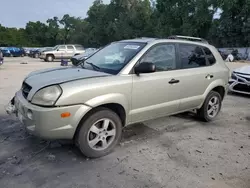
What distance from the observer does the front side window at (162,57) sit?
13.0ft

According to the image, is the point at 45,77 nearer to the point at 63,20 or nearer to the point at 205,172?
the point at 205,172

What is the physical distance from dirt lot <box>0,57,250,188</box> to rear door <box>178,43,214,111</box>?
0.56 meters

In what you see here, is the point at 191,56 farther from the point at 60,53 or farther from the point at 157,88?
the point at 60,53

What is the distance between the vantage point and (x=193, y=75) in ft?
14.6

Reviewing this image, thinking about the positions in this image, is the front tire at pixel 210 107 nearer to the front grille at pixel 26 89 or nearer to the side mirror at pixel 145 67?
the side mirror at pixel 145 67

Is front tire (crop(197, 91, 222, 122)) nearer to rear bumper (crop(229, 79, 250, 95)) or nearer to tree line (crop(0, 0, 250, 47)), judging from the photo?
rear bumper (crop(229, 79, 250, 95))

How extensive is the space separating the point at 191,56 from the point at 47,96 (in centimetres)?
278

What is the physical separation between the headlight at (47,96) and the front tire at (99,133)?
20.2 inches

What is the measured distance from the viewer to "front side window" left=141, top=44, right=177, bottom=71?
3950 millimetres

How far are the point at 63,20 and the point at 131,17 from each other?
129 feet

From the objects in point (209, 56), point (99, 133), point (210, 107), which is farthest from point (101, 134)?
point (209, 56)

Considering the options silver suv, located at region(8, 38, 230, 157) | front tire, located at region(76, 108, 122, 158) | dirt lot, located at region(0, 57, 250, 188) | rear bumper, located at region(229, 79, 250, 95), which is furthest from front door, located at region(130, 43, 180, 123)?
rear bumper, located at region(229, 79, 250, 95)

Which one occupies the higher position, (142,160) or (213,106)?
(213,106)

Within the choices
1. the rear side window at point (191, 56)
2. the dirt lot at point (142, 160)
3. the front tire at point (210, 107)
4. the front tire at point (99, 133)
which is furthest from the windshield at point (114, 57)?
the front tire at point (210, 107)
